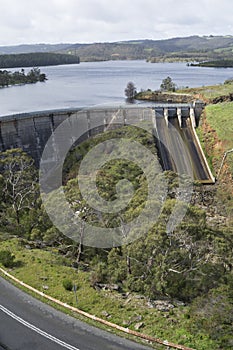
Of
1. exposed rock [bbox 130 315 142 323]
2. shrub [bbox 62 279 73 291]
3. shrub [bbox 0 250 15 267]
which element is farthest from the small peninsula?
exposed rock [bbox 130 315 142 323]

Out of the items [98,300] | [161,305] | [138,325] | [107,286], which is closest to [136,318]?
[138,325]

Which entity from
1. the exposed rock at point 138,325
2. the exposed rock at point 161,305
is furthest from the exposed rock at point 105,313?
the exposed rock at point 161,305

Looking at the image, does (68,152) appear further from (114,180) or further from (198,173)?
(114,180)

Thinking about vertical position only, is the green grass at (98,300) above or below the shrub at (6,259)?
below

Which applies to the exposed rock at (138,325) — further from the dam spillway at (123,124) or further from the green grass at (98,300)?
the dam spillway at (123,124)

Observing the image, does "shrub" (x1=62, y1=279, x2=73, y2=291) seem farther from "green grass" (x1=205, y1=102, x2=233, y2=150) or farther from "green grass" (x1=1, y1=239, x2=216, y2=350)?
"green grass" (x1=205, y1=102, x2=233, y2=150)

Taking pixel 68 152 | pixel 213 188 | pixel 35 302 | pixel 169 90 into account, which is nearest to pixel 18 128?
pixel 68 152
